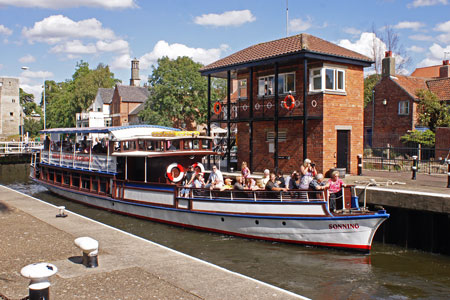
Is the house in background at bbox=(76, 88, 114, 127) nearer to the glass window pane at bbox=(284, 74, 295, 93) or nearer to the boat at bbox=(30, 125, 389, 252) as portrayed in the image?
the boat at bbox=(30, 125, 389, 252)

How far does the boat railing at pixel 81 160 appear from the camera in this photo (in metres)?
19.7

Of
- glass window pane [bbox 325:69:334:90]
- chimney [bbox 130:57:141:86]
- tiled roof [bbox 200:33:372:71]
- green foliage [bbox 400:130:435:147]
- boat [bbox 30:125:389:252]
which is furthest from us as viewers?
chimney [bbox 130:57:141:86]

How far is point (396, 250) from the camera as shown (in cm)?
1405

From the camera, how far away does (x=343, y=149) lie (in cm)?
2133

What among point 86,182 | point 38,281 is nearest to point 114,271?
point 38,281

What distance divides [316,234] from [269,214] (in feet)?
5.53

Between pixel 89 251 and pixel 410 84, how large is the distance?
34.5 m

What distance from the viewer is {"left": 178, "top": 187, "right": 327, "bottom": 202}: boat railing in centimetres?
1355

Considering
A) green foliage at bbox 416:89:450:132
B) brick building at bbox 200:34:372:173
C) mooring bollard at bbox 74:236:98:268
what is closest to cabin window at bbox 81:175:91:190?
brick building at bbox 200:34:372:173

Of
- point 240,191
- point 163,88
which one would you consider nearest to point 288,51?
point 240,191

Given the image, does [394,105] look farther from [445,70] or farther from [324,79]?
Result: [324,79]

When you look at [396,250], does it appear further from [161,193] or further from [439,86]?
[439,86]

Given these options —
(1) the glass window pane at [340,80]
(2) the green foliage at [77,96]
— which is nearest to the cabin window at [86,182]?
(1) the glass window pane at [340,80]

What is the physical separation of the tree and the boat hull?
29.3m
